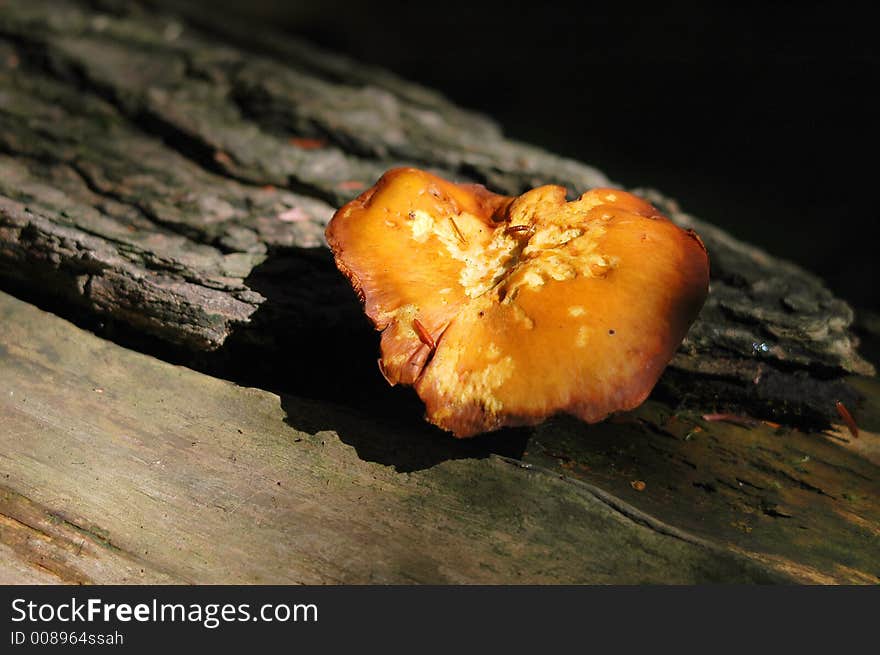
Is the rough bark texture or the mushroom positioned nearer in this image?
the mushroom

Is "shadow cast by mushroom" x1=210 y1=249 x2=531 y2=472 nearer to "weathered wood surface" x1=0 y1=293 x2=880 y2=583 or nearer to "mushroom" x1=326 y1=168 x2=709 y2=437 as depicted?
"weathered wood surface" x1=0 y1=293 x2=880 y2=583

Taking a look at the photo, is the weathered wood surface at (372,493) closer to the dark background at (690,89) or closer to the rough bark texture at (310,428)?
the rough bark texture at (310,428)

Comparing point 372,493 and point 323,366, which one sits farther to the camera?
point 323,366

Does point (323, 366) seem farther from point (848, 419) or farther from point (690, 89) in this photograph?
point (690, 89)

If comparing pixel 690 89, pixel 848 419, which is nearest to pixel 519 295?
pixel 848 419

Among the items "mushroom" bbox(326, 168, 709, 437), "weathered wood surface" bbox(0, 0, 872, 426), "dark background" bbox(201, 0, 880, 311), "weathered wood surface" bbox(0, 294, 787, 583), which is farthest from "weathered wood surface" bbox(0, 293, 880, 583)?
"dark background" bbox(201, 0, 880, 311)

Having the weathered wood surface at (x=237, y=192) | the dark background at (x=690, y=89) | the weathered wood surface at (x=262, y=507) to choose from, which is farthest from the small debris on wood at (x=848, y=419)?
the dark background at (x=690, y=89)

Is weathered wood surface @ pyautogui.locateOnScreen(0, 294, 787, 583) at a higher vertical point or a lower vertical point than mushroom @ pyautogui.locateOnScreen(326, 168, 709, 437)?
lower
